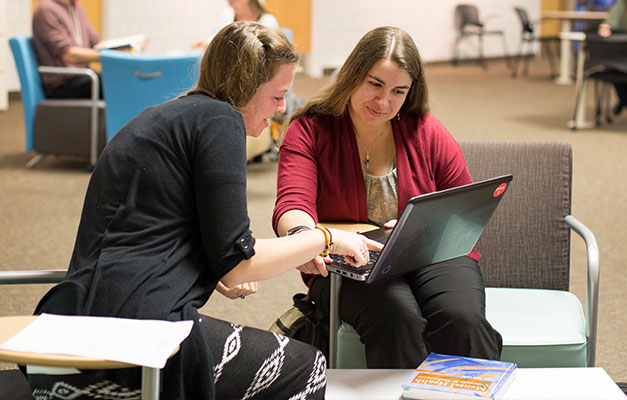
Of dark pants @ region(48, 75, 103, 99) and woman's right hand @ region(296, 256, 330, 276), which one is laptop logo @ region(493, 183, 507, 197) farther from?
dark pants @ region(48, 75, 103, 99)

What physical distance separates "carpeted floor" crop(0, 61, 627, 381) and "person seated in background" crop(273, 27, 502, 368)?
25 cm

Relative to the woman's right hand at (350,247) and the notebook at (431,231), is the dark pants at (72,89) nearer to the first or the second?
the notebook at (431,231)

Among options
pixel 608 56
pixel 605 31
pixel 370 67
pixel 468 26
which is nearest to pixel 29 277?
pixel 370 67

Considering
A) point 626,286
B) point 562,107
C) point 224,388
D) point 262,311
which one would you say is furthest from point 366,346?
point 562,107

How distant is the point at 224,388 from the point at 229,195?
372 mm

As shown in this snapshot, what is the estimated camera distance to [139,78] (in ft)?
15.2

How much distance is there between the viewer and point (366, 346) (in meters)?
2.03

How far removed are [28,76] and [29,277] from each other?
3.83 m

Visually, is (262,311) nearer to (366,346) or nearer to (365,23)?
(366,346)

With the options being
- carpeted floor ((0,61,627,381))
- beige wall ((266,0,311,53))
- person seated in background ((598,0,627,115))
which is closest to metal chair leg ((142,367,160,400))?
carpeted floor ((0,61,627,381))

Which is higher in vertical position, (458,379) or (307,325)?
(458,379)

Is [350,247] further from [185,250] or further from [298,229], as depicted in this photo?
[185,250]

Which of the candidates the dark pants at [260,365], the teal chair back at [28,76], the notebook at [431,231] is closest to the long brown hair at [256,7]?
the teal chair back at [28,76]

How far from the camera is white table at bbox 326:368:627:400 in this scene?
1705 mm
